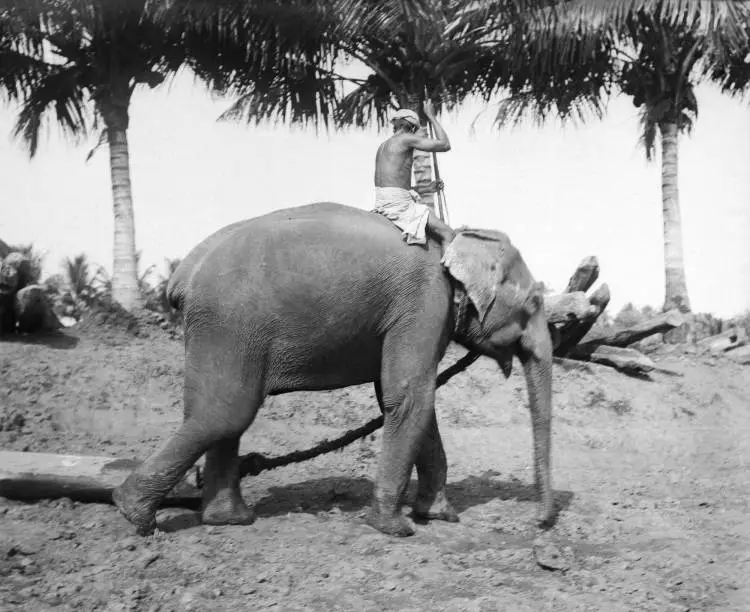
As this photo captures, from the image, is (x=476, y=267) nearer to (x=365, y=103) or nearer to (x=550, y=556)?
(x=550, y=556)

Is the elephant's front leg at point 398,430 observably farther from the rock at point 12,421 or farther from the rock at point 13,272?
the rock at point 13,272

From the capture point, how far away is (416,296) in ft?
20.8

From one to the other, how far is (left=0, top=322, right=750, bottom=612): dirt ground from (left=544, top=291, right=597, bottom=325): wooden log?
38.6 inches

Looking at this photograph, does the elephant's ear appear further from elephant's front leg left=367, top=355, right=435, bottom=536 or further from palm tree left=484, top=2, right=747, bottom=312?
palm tree left=484, top=2, right=747, bottom=312

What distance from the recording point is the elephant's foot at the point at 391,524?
6309 mm

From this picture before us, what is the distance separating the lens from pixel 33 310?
12.4 meters

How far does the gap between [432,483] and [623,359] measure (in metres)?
7.44

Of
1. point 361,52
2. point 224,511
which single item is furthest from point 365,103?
point 224,511

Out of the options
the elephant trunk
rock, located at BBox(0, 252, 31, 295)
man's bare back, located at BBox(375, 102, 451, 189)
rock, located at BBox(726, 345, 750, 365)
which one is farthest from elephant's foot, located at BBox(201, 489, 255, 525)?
rock, located at BBox(726, 345, 750, 365)

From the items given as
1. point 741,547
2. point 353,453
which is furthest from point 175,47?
point 741,547

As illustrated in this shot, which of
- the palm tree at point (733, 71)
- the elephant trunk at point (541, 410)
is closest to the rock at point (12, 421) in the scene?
the elephant trunk at point (541, 410)

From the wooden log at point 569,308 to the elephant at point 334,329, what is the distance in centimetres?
578

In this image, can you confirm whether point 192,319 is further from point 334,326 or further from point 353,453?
point 353,453

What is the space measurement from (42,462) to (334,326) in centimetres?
255
